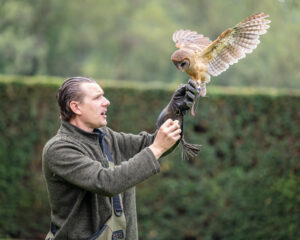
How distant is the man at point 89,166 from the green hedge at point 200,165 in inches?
142

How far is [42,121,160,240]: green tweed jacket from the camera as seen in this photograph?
2.23 meters

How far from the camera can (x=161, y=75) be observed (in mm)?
22438

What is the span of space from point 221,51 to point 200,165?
383cm

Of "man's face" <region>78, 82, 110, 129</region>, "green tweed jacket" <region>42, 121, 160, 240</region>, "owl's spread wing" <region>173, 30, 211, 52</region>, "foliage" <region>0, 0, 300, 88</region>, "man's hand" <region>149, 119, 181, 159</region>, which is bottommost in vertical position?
"green tweed jacket" <region>42, 121, 160, 240</region>

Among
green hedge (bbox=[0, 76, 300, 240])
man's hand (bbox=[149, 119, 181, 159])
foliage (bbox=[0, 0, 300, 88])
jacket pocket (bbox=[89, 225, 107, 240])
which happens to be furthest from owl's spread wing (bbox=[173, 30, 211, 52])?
foliage (bbox=[0, 0, 300, 88])

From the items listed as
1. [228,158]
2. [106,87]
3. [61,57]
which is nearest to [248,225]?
[228,158]

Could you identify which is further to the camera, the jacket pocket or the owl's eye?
the owl's eye

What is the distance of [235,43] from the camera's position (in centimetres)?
254

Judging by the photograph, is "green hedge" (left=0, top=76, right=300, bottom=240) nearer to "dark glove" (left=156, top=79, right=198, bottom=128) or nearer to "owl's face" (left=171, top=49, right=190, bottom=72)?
"dark glove" (left=156, top=79, right=198, bottom=128)

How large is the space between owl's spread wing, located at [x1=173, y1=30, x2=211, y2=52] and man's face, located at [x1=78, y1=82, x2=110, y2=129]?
0.65m

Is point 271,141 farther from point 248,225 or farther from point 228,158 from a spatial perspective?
point 248,225

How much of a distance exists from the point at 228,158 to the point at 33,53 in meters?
11.5

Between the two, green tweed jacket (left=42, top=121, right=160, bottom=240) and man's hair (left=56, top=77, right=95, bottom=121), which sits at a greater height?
man's hair (left=56, top=77, right=95, bottom=121)

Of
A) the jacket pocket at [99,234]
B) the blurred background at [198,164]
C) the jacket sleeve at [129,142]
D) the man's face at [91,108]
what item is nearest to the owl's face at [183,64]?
the man's face at [91,108]
